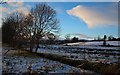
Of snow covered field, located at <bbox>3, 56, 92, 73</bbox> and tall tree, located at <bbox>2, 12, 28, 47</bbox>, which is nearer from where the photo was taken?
snow covered field, located at <bbox>3, 56, 92, 73</bbox>

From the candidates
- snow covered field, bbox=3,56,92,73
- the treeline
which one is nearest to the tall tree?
the treeline

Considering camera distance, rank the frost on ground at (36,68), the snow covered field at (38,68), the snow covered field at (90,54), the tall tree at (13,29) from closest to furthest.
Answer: the frost on ground at (36,68)
the snow covered field at (38,68)
the snow covered field at (90,54)
the tall tree at (13,29)

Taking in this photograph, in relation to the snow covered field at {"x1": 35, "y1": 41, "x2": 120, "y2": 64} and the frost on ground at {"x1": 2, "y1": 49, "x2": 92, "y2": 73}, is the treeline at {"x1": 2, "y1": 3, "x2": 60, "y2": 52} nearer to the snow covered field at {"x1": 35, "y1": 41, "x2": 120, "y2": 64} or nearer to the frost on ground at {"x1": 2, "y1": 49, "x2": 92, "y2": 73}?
the snow covered field at {"x1": 35, "y1": 41, "x2": 120, "y2": 64}

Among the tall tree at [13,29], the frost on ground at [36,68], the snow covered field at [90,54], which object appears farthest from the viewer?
the tall tree at [13,29]

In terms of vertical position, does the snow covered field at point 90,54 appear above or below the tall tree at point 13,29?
below

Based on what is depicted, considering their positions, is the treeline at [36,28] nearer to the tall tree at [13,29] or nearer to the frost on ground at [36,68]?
the tall tree at [13,29]

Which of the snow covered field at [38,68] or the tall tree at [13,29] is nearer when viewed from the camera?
the snow covered field at [38,68]

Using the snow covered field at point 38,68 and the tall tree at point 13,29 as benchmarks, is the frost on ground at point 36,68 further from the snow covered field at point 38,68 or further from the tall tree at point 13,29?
the tall tree at point 13,29

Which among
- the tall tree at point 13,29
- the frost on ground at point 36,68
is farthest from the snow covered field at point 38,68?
the tall tree at point 13,29

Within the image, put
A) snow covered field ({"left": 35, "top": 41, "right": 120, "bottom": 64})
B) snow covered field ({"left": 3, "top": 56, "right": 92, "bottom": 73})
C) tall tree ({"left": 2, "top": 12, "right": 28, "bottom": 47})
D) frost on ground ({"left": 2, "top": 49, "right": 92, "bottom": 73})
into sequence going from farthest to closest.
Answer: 1. tall tree ({"left": 2, "top": 12, "right": 28, "bottom": 47})
2. snow covered field ({"left": 35, "top": 41, "right": 120, "bottom": 64})
3. snow covered field ({"left": 3, "top": 56, "right": 92, "bottom": 73})
4. frost on ground ({"left": 2, "top": 49, "right": 92, "bottom": 73})

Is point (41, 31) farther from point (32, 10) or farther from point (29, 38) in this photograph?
point (32, 10)

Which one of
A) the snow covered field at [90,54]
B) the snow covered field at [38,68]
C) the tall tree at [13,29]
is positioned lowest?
the snow covered field at [90,54]

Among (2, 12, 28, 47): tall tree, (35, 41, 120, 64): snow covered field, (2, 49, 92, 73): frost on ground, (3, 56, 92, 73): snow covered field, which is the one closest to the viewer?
(2, 49, 92, 73): frost on ground

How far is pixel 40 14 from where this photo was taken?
139ft
